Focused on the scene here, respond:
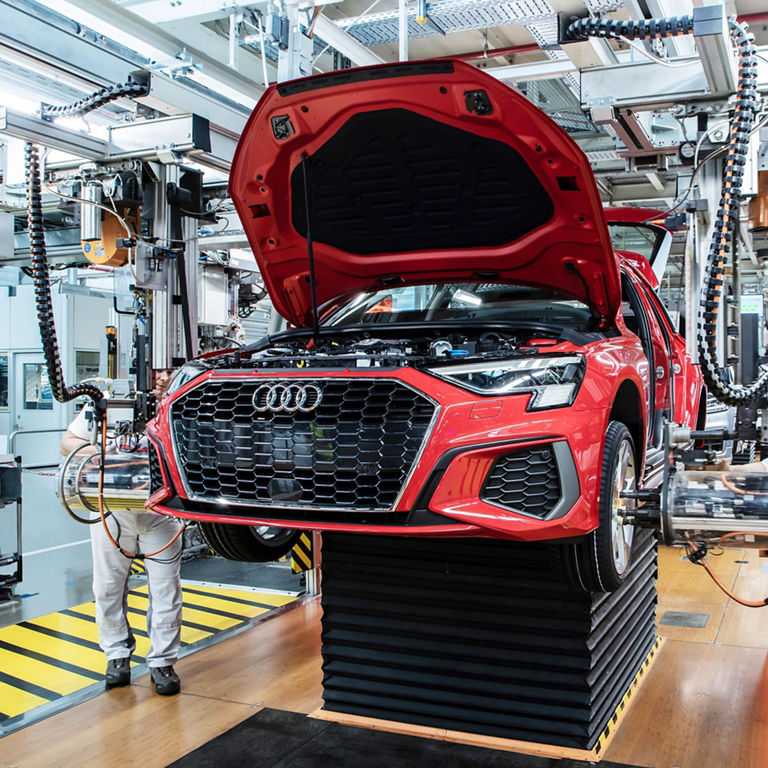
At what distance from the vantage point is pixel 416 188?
10.6ft

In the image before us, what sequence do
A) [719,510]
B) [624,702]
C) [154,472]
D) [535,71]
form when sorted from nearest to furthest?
[719,510] → [154,472] → [624,702] → [535,71]

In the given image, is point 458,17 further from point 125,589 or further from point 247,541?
point 125,589

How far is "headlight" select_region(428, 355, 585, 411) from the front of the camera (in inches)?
98.8

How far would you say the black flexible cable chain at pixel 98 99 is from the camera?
160 inches

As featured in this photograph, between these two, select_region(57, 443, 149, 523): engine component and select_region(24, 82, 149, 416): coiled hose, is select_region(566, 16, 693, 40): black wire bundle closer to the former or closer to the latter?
select_region(24, 82, 149, 416): coiled hose

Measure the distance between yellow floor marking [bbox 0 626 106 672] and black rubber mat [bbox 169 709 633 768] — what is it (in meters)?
1.49

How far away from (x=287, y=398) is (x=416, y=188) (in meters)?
1.09

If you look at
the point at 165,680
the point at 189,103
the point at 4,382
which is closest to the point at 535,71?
the point at 189,103

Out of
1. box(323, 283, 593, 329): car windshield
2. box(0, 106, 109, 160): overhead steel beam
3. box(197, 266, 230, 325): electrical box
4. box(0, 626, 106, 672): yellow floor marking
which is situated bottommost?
box(0, 626, 106, 672): yellow floor marking

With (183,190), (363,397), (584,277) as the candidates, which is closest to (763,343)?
(584,277)

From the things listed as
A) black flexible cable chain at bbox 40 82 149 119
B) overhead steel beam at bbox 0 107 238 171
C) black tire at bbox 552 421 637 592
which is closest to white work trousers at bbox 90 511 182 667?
overhead steel beam at bbox 0 107 238 171

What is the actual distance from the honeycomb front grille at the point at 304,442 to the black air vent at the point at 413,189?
0.96m

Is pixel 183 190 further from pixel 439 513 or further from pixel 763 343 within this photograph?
pixel 763 343

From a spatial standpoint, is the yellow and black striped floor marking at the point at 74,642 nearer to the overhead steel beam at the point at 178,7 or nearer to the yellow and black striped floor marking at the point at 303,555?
the yellow and black striped floor marking at the point at 303,555
